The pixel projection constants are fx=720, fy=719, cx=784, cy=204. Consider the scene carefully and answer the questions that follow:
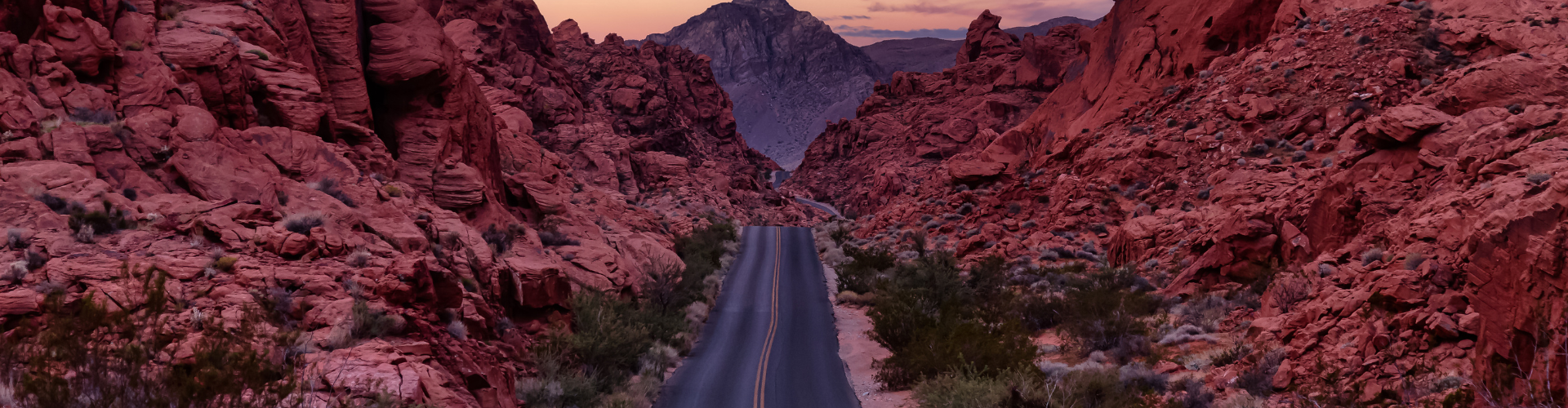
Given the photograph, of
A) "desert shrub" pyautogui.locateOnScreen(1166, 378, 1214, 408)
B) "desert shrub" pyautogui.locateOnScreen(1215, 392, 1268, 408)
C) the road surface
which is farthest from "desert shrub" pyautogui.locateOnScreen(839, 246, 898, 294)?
the road surface

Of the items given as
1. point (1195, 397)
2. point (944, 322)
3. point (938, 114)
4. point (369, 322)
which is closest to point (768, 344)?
point (944, 322)

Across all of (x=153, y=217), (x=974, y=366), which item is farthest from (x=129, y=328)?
(x=974, y=366)

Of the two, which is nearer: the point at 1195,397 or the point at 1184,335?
the point at 1195,397

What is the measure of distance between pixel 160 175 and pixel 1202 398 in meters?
18.2

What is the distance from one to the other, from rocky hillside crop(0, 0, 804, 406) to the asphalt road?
4029 mm

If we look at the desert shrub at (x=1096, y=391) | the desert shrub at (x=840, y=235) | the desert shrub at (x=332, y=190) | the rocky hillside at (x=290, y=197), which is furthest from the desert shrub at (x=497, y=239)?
the desert shrub at (x=840, y=235)

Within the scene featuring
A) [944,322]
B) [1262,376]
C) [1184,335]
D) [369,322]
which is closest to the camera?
[369,322]

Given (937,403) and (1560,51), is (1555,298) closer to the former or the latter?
(937,403)

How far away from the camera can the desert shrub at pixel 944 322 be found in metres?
17.5

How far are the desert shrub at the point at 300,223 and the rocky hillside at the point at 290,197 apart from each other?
50mm

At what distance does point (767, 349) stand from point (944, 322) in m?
6.54

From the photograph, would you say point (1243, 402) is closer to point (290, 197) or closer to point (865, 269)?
point (290, 197)

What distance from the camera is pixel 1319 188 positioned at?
19125mm

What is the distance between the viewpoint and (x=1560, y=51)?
2097cm
